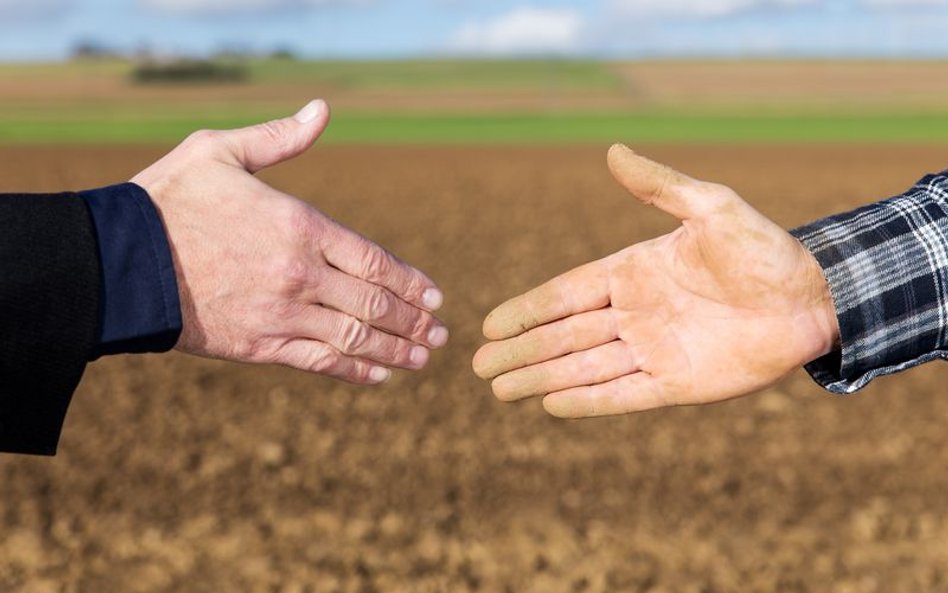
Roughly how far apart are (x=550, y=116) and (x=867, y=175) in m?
26.1

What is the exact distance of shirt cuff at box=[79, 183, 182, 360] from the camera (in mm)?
2941

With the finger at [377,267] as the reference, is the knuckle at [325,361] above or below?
below

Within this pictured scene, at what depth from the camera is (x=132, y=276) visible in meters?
2.97

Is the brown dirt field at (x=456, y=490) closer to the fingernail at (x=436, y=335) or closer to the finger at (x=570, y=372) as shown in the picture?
the finger at (x=570, y=372)

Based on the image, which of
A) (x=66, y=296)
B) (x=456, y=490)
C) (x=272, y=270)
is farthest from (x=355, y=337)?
(x=456, y=490)

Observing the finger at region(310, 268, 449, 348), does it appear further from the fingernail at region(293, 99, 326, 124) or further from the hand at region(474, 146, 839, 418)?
the fingernail at region(293, 99, 326, 124)

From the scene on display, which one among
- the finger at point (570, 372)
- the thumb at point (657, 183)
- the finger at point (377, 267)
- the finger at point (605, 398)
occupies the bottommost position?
the finger at point (605, 398)

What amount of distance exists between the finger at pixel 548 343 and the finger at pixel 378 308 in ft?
0.58

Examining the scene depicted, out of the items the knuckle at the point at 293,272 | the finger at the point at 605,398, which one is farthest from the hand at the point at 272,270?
the finger at the point at 605,398

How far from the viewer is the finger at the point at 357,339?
3369 mm

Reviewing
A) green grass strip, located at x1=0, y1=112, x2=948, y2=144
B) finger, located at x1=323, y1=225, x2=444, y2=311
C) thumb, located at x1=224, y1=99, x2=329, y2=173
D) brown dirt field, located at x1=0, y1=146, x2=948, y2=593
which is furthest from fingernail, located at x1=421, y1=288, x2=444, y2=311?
green grass strip, located at x1=0, y1=112, x2=948, y2=144

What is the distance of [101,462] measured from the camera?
765 cm

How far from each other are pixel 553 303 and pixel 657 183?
0.53 m

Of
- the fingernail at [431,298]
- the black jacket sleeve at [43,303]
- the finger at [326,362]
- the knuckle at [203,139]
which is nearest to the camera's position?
the black jacket sleeve at [43,303]
